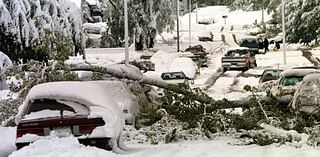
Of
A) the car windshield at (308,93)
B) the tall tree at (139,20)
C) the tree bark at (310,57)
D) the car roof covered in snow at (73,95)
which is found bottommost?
the tree bark at (310,57)

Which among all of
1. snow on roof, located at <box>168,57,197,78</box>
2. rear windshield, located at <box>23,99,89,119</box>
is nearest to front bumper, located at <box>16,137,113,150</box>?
rear windshield, located at <box>23,99,89,119</box>

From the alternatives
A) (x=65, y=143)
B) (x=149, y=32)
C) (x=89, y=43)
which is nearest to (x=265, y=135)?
(x=65, y=143)

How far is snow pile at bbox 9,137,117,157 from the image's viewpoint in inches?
338

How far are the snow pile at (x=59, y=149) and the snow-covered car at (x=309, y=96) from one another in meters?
4.65

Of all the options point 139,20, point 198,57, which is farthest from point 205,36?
point 198,57

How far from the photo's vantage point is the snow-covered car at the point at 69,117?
9125 mm

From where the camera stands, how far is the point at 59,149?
8.70 metres

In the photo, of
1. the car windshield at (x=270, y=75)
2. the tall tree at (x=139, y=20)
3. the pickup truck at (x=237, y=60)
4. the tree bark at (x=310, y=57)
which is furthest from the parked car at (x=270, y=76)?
the tall tree at (x=139, y=20)

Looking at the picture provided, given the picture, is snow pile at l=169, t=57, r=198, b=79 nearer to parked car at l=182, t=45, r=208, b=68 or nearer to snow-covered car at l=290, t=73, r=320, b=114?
parked car at l=182, t=45, r=208, b=68

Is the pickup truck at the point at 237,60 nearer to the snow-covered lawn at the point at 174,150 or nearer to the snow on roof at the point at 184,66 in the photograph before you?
the snow on roof at the point at 184,66

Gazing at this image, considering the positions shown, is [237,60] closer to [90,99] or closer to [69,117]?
[90,99]

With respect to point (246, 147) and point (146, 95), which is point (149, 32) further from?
point (246, 147)

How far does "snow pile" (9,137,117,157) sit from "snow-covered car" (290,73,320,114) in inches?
183

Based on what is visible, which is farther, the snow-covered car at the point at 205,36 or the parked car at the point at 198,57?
the snow-covered car at the point at 205,36
